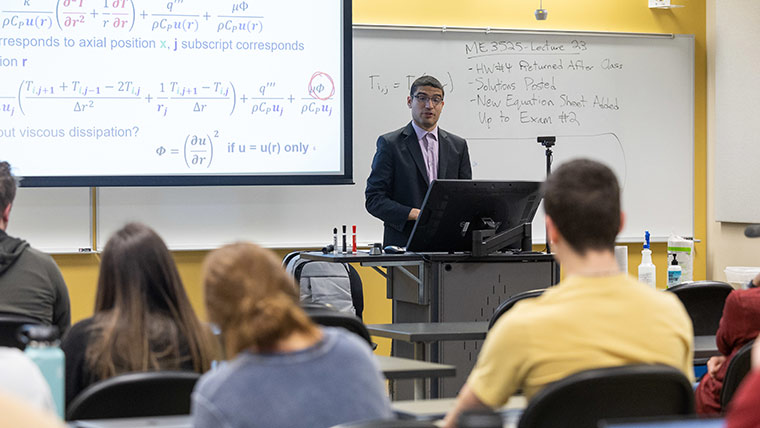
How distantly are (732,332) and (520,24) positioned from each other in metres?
3.68

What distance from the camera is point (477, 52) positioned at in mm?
5934

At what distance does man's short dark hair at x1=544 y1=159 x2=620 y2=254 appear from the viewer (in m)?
1.92

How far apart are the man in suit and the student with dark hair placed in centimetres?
205

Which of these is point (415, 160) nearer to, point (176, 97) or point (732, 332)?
point (176, 97)

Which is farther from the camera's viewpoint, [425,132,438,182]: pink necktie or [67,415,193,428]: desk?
[425,132,438,182]: pink necktie

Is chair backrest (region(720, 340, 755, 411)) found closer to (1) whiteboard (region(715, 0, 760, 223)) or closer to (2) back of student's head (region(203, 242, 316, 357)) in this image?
(2) back of student's head (region(203, 242, 316, 357))

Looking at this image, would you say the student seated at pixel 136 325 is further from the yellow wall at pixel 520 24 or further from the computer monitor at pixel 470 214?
the yellow wall at pixel 520 24

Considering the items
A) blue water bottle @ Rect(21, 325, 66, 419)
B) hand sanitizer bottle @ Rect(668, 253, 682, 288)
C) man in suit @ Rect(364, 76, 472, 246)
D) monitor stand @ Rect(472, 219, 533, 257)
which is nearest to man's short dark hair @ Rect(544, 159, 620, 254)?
blue water bottle @ Rect(21, 325, 66, 419)

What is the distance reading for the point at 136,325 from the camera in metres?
2.21

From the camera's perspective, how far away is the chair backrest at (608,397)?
1.68 metres

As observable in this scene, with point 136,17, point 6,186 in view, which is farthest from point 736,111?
point 6,186

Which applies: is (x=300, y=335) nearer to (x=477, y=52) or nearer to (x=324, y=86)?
(x=324, y=86)

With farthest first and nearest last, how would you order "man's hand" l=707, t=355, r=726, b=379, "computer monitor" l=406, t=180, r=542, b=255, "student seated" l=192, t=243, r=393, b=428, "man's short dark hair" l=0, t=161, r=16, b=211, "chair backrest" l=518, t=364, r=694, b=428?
"computer monitor" l=406, t=180, r=542, b=255 < "man's short dark hair" l=0, t=161, r=16, b=211 < "man's hand" l=707, t=355, r=726, b=379 < "chair backrest" l=518, t=364, r=694, b=428 < "student seated" l=192, t=243, r=393, b=428

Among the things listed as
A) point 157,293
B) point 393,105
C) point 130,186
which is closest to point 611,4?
point 393,105
